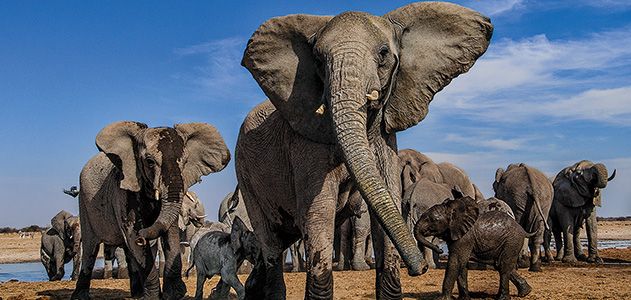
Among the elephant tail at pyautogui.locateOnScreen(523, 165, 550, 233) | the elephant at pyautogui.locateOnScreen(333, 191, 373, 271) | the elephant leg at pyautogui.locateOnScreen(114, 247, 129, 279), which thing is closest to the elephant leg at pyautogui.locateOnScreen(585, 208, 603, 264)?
the elephant tail at pyautogui.locateOnScreen(523, 165, 550, 233)

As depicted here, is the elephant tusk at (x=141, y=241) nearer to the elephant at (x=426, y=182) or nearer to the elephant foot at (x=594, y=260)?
the elephant at (x=426, y=182)

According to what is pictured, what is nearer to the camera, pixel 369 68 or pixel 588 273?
pixel 369 68

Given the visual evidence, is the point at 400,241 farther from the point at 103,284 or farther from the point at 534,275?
the point at 103,284

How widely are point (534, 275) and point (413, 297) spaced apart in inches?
159

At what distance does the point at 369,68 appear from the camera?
548 centimetres

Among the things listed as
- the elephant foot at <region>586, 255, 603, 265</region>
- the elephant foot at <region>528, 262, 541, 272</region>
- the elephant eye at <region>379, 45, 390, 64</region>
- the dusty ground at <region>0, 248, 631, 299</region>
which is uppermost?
the elephant eye at <region>379, 45, 390, 64</region>

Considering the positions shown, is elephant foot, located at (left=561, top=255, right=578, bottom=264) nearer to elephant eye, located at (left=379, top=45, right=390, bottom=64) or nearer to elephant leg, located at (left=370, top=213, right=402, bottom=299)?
elephant leg, located at (left=370, top=213, right=402, bottom=299)

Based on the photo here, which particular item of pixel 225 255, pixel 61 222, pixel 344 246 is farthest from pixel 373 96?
pixel 61 222

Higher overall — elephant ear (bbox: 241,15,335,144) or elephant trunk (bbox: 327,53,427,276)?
elephant ear (bbox: 241,15,335,144)

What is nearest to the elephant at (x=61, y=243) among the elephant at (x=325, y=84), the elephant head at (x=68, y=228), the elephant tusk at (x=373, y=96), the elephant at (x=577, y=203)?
the elephant head at (x=68, y=228)

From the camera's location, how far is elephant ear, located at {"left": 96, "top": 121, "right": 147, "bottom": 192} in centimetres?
940

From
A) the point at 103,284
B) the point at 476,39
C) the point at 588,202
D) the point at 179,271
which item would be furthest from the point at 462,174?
the point at 476,39

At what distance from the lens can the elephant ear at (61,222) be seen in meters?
19.1

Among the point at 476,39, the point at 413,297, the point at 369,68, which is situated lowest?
the point at 413,297
